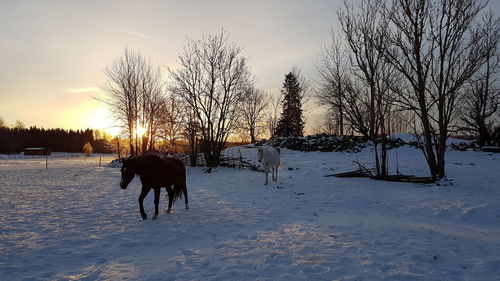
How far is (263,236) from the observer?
6062mm

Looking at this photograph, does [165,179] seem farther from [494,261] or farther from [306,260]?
[494,261]

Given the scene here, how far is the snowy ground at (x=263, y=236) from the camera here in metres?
4.33

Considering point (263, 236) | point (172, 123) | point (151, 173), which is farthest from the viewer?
point (172, 123)

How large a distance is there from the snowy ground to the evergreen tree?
3471 cm

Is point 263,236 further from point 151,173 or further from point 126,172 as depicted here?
point 126,172

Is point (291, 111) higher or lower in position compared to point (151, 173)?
higher

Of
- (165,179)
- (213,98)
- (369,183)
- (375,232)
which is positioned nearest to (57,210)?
(165,179)

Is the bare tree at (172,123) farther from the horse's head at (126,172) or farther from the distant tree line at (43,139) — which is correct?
the distant tree line at (43,139)

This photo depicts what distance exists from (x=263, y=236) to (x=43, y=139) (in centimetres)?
14127

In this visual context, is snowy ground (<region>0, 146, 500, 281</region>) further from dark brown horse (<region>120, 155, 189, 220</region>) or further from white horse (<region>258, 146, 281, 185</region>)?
white horse (<region>258, 146, 281, 185</region>)

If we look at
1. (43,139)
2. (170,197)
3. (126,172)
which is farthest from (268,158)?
(43,139)

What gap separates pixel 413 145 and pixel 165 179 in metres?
24.4

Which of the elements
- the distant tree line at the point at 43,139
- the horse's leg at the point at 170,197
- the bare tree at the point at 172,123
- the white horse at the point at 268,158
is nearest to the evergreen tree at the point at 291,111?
the bare tree at the point at 172,123

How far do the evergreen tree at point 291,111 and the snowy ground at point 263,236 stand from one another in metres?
34.7
